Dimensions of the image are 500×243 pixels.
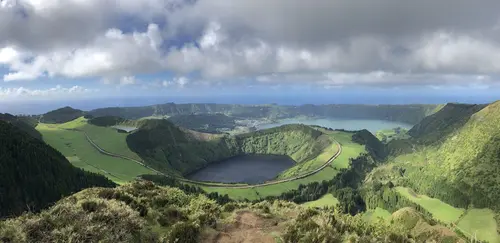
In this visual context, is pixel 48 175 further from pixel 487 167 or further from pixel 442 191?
pixel 487 167

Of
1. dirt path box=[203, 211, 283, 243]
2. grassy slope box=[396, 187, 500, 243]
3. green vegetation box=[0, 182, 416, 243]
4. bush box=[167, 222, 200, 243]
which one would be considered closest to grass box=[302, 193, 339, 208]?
grassy slope box=[396, 187, 500, 243]

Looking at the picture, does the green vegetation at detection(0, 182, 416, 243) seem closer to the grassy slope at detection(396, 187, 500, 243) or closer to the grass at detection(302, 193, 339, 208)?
the grassy slope at detection(396, 187, 500, 243)

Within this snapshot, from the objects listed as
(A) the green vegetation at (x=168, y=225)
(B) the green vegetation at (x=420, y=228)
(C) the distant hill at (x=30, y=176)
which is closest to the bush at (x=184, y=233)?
(A) the green vegetation at (x=168, y=225)

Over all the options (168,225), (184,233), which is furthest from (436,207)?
(184,233)

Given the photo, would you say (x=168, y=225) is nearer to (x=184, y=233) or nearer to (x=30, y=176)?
(x=184, y=233)

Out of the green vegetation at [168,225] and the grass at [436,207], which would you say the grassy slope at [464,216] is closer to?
the grass at [436,207]

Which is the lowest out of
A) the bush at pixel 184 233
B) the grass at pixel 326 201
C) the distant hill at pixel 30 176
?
the grass at pixel 326 201

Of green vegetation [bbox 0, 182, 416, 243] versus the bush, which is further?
the bush

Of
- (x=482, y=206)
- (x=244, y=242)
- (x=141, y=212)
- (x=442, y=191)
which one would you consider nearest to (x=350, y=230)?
(x=244, y=242)

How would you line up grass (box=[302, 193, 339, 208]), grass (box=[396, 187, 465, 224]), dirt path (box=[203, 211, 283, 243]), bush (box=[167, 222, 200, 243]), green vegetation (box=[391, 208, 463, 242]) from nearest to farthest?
bush (box=[167, 222, 200, 243]) < dirt path (box=[203, 211, 283, 243]) < green vegetation (box=[391, 208, 463, 242]) < grass (box=[396, 187, 465, 224]) < grass (box=[302, 193, 339, 208])
